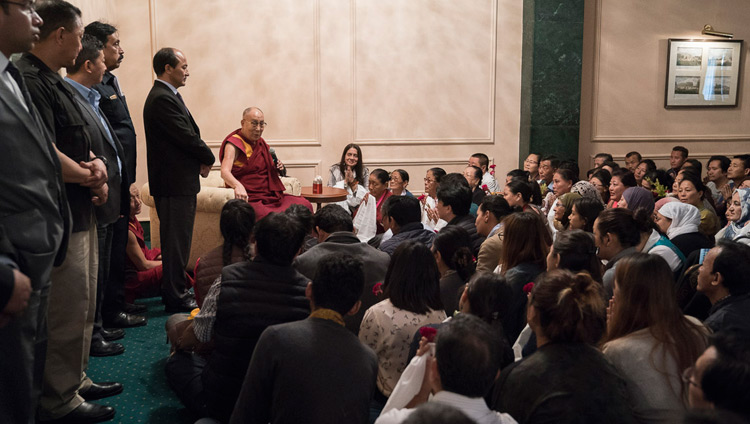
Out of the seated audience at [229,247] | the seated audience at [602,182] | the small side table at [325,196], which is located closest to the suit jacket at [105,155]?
the seated audience at [229,247]

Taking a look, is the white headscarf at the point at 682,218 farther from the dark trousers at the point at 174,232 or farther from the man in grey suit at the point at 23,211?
the man in grey suit at the point at 23,211

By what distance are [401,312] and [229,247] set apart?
100cm

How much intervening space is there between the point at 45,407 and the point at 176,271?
5.14ft

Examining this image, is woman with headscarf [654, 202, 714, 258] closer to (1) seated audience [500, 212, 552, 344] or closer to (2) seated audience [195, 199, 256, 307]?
(1) seated audience [500, 212, 552, 344]

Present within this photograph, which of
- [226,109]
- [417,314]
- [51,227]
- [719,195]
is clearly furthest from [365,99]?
[51,227]

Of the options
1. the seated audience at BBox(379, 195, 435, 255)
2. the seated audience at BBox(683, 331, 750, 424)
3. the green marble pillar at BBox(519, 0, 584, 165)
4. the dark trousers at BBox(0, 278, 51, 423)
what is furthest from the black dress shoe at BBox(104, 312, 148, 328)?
the green marble pillar at BBox(519, 0, 584, 165)

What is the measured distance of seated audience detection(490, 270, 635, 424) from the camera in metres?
1.65

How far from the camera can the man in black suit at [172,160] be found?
3879mm

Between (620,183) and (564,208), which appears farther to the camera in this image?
(620,183)

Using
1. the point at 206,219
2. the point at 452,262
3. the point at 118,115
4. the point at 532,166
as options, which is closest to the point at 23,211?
the point at 452,262

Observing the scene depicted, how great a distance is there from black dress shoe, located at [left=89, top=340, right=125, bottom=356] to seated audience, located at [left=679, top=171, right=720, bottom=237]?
404 centimetres

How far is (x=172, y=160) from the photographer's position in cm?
392

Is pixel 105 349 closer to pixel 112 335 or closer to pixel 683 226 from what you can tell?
pixel 112 335

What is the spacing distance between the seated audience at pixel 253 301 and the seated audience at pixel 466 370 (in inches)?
32.1
